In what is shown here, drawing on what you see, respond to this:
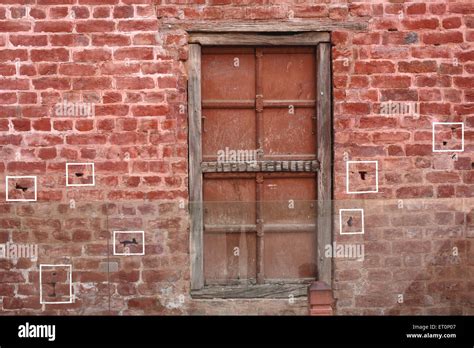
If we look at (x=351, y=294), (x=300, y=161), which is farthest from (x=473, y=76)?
(x=351, y=294)

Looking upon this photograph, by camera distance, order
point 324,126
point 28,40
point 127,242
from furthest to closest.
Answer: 1. point 324,126
2. point 28,40
3. point 127,242

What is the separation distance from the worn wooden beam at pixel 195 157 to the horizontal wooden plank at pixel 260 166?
96 millimetres

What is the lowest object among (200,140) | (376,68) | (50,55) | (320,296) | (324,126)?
(320,296)

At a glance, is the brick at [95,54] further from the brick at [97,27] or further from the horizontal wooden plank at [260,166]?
the horizontal wooden plank at [260,166]

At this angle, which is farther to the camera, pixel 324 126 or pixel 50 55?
pixel 324 126

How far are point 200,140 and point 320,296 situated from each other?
157 centimetres

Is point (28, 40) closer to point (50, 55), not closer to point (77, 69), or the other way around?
point (50, 55)

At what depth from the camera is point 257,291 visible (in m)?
7.36

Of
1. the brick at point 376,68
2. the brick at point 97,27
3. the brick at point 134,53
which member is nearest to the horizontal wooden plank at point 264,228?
the brick at point 376,68

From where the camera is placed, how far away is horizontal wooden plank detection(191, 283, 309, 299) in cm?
735

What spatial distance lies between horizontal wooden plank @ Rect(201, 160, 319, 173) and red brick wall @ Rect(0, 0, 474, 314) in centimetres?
19

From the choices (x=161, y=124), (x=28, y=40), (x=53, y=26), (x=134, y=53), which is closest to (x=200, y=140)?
(x=161, y=124)

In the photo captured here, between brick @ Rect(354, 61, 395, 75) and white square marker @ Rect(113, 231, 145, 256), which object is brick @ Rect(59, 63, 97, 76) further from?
brick @ Rect(354, 61, 395, 75)

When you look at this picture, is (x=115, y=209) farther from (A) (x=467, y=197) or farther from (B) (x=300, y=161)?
(A) (x=467, y=197)
